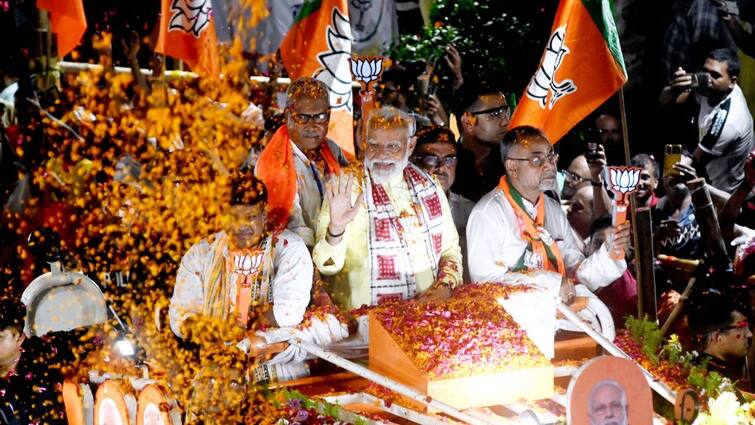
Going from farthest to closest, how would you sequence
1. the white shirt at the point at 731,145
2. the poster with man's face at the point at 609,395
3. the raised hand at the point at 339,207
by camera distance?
the white shirt at the point at 731,145 < the raised hand at the point at 339,207 < the poster with man's face at the point at 609,395

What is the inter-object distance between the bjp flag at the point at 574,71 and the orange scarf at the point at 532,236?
1089 millimetres

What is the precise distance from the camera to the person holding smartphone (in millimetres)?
8461

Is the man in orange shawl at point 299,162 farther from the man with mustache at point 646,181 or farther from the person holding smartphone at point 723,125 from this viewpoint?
the person holding smartphone at point 723,125

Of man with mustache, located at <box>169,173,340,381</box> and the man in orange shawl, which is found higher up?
the man in orange shawl

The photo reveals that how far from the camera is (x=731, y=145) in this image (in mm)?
8531

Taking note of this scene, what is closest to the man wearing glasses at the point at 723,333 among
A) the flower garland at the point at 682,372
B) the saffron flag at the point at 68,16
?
the flower garland at the point at 682,372

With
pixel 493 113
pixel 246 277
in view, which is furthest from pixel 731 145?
pixel 246 277

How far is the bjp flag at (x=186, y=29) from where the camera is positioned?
25.6ft

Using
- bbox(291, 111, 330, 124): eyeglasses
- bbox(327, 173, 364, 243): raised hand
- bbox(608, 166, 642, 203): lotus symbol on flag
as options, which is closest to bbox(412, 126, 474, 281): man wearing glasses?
bbox(291, 111, 330, 124): eyeglasses

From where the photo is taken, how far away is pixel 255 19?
1055 cm

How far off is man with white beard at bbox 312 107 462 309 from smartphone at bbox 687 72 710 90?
132 inches

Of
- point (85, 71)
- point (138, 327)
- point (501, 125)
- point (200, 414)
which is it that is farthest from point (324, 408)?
point (85, 71)

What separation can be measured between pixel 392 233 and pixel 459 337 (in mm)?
1149

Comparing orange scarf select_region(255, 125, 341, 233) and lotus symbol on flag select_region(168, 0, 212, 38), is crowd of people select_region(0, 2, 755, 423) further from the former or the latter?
lotus symbol on flag select_region(168, 0, 212, 38)
